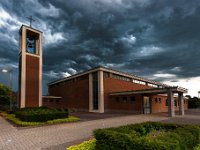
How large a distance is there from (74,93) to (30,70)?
45.4 ft

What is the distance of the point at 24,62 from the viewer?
3284 centimetres

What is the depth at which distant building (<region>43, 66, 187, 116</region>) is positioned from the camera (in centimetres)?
3316

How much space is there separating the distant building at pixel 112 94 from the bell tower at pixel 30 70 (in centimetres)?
970

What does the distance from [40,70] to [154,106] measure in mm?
20868

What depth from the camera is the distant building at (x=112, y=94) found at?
109ft

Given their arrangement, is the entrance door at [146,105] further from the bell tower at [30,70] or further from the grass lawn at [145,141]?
the grass lawn at [145,141]

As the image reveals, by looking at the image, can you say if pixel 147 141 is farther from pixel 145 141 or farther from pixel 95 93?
pixel 95 93

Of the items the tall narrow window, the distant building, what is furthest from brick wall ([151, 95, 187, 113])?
the tall narrow window

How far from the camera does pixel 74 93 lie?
148 feet

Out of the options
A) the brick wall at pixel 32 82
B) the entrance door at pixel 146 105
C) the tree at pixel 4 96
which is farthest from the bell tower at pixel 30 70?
the tree at pixel 4 96

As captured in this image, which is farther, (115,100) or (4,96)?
(4,96)

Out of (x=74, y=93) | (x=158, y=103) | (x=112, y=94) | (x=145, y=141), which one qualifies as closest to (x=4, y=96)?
(x=74, y=93)

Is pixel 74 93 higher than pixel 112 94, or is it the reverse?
pixel 74 93

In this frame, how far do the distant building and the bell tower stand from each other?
9.70 metres
